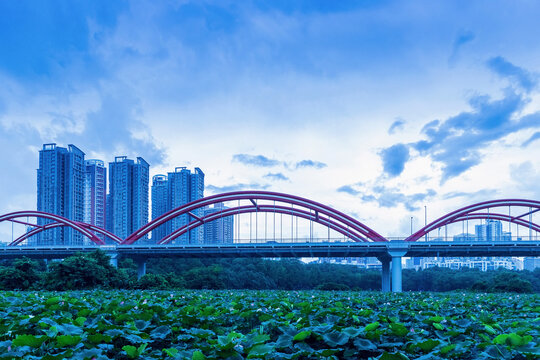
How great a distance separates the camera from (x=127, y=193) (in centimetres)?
10031

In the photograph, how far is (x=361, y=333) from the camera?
3.88m

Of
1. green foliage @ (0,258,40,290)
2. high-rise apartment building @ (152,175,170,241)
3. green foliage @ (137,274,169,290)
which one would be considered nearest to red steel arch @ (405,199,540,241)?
green foliage @ (137,274,169,290)

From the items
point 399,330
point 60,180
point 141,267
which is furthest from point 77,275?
point 60,180

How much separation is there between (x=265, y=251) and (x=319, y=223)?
1149 centimetres

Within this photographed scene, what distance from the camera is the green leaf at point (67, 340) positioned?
3371 mm

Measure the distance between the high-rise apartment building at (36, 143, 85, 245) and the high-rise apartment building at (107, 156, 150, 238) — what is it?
1045 centimetres

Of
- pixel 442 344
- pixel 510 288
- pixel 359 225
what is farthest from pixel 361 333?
pixel 359 225

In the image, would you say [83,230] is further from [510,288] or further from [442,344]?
[442,344]

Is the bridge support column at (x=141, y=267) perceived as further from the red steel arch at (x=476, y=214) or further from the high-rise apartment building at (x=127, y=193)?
the high-rise apartment building at (x=127, y=193)

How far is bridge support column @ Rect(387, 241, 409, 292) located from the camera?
45.4 metres

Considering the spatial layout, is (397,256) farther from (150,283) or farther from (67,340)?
(67,340)

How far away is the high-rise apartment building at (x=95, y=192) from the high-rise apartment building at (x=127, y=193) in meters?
2.43

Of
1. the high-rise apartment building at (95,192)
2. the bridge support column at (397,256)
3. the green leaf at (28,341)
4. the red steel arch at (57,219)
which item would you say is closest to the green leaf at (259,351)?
the green leaf at (28,341)

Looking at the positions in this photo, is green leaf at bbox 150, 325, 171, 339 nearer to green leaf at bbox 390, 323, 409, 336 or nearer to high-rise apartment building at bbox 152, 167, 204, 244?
green leaf at bbox 390, 323, 409, 336
